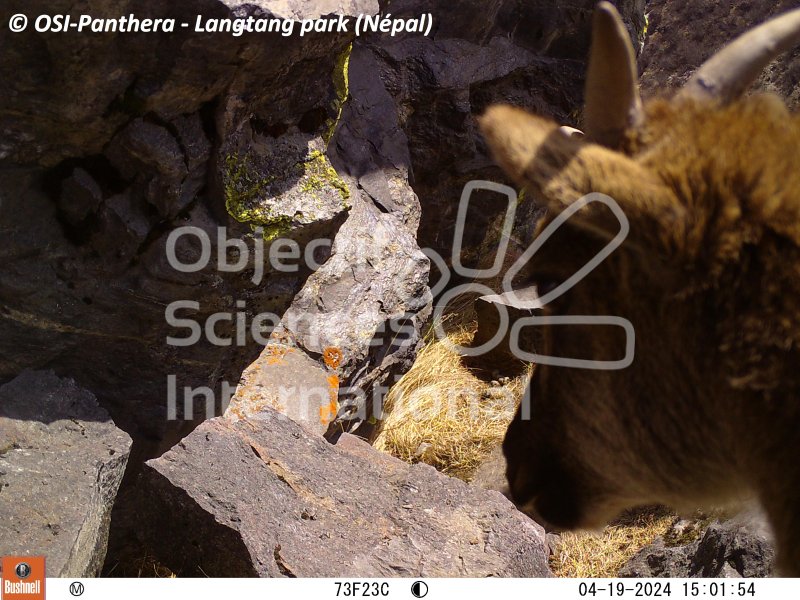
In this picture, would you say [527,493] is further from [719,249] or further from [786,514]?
[719,249]

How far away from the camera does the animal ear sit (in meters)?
1.54

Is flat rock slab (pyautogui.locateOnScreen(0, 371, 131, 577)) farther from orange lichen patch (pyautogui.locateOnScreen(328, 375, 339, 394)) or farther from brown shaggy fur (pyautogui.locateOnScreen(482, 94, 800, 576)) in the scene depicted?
brown shaggy fur (pyautogui.locateOnScreen(482, 94, 800, 576))

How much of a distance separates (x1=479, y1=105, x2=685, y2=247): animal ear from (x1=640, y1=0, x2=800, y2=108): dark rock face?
260 inches

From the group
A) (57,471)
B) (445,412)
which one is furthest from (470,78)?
(57,471)

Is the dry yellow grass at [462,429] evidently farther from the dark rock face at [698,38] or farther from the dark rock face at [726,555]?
the dark rock face at [698,38]

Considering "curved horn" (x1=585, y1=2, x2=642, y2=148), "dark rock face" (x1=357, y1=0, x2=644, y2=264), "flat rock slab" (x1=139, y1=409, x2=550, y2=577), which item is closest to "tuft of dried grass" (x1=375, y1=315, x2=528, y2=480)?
"dark rock face" (x1=357, y1=0, x2=644, y2=264)

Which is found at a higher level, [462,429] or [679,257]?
[679,257]

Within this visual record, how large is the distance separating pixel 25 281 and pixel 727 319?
8.37ft

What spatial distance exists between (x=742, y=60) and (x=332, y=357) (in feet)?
9.10

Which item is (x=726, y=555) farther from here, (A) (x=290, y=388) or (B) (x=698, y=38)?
(B) (x=698, y=38)

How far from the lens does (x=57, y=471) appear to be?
9.61 ft

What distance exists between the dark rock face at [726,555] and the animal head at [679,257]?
57.0 inches

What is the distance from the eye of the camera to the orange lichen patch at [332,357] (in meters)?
4.18

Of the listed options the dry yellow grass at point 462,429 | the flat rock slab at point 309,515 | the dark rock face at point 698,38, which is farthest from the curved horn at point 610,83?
the dark rock face at point 698,38
